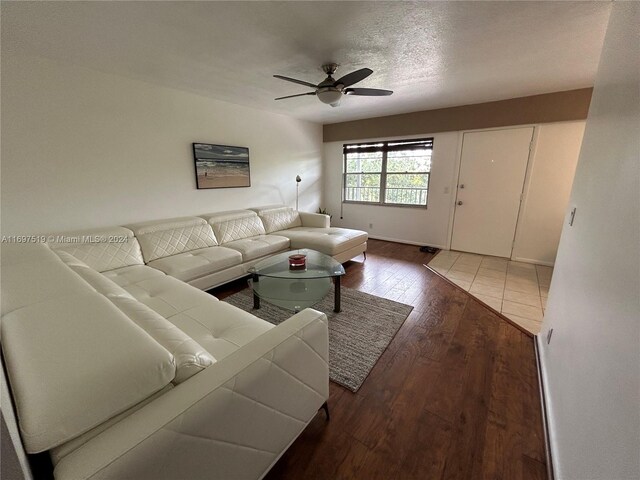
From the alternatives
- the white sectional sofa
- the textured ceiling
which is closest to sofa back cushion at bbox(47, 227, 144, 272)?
the white sectional sofa

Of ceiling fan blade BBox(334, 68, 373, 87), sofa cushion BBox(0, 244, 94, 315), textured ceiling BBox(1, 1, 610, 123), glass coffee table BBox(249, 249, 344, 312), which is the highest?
textured ceiling BBox(1, 1, 610, 123)

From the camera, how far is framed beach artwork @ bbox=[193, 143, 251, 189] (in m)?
3.46

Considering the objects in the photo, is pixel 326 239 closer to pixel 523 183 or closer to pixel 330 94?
pixel 330 94

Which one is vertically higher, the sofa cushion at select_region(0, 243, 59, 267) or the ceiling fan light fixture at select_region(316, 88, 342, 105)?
the ceiling fan light fixture at select_region(316, 88, 342, 105)

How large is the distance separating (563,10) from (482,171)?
2635 millimetres

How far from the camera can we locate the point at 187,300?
69.4 inches

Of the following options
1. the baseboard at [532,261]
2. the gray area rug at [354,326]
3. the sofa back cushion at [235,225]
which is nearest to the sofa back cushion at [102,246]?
the sofa back cushion at [235,225]

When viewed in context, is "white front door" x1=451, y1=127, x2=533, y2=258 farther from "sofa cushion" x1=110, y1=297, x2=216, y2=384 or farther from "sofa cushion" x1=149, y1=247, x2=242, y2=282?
"sofa cushion" x1=110, y1=297, x2=216, y2=384

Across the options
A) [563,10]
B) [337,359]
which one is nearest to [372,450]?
[337,359]

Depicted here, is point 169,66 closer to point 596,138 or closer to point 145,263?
point 145,263

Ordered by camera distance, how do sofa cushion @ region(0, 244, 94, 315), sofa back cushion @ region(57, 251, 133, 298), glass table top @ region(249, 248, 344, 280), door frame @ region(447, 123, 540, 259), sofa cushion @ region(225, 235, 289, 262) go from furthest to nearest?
door frame @ region(447, 123, 540, 259) < sofa cushion @ region(225, 235, 289, 262) < glass table top @ region(249, 248, 344, 280) < sofa back cushion @ region(57, 251, 133, 298) < sofa cushion @ region(0, 244, 94, 315)

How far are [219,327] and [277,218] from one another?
276cm

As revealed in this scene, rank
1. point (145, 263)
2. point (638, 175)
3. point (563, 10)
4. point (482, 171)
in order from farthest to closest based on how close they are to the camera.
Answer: point (482, 171) < point (145, 263) < point (563, 10) < point (638, 175)

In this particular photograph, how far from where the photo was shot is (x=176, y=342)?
1033mm
